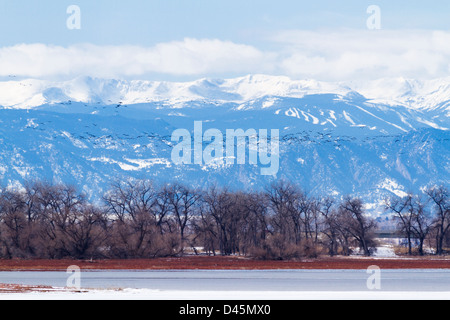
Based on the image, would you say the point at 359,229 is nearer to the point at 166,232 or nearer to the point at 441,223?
the point at 441,223

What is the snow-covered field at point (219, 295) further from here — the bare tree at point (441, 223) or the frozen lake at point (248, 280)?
the bare tree at point (441, 223)

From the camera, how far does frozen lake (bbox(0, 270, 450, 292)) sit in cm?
5078

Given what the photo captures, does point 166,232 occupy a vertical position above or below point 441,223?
below

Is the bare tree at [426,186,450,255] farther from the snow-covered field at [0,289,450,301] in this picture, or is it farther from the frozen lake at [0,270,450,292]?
the snow-covered field at [0,289,450,301]

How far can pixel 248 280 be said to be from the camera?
5875cm

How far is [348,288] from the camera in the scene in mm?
50906

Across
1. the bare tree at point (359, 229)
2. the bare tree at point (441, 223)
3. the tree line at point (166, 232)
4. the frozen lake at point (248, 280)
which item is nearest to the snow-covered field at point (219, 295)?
the frozen lake at point (248, 280)

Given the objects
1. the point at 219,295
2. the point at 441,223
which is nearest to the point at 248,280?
the point at 219,295

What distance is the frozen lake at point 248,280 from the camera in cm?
5078

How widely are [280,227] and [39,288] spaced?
61802 mm

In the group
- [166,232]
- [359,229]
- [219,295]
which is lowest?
[219,295]

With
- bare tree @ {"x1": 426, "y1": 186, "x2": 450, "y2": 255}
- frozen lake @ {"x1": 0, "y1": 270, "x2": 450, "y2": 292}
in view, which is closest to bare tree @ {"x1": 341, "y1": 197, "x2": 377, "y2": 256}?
bare tree @ {"x1": 426, "y1": 186, "x2": 450, "y2": 255}

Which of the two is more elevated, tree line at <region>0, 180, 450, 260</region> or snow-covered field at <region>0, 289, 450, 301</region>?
tree line at <region>0, 180, 450, 260</region>
